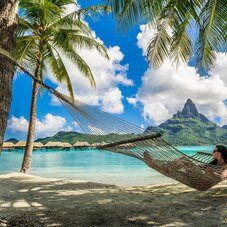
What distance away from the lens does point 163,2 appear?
5027 millimetres

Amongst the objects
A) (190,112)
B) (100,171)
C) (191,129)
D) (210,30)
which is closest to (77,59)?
(210,30)

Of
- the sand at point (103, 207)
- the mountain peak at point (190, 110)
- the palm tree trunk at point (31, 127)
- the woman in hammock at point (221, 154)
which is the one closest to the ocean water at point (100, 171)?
the palm tree trunk at point (31, 127)

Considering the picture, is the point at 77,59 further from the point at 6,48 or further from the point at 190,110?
the point at 190,110

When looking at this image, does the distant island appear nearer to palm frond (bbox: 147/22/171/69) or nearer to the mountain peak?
the mountain peak

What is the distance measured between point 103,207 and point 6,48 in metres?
2.01

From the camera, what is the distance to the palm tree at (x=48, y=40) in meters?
6.73

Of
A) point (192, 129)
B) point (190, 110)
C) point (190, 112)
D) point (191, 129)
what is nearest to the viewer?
point (191, 129)

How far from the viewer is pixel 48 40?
7148mm

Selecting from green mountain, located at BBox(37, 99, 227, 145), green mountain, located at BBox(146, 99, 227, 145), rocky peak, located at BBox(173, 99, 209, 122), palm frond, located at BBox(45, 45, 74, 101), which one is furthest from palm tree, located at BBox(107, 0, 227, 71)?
rocky peak, located at BBox(173, 99, 209, 122)

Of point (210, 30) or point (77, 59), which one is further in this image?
point (77, 59)

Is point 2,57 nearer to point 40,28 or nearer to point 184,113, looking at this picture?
point 40,28

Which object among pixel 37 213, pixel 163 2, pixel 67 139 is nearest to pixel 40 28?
pixel 163 2

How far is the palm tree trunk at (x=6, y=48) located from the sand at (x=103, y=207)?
99 centimetres

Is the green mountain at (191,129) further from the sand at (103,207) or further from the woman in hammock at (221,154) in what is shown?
the woman in hammock at (221,154)
